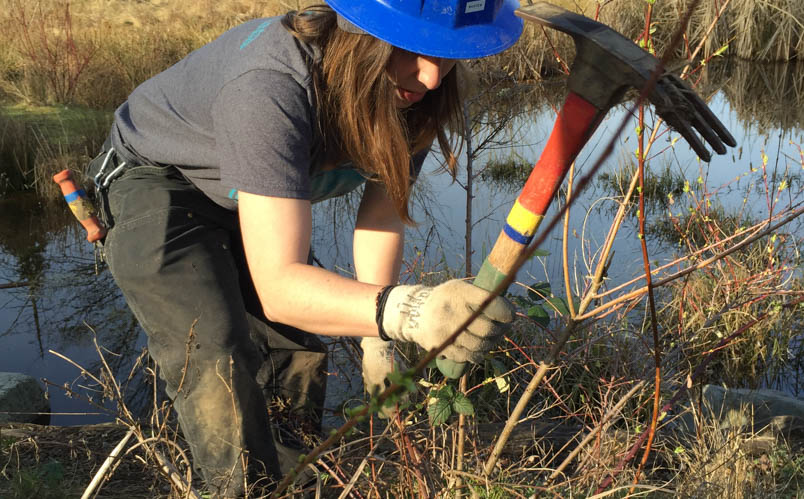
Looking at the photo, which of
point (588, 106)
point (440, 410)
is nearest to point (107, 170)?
point (440, 410)

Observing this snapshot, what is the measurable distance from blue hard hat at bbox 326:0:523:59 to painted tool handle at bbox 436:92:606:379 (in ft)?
1.18

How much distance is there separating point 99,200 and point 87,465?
42.3 inches

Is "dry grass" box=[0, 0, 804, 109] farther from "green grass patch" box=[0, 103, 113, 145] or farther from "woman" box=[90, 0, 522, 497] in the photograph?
"woman" box=[90, 0, 522, 497]

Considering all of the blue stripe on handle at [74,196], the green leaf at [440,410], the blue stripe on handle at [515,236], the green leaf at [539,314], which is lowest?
the green leaf at [440,410]

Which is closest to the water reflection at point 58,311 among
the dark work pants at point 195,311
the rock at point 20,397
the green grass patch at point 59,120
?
the rock at point 20,397

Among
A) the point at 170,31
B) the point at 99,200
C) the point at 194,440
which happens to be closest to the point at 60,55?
the point at 170,31

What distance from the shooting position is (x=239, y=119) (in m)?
1.68

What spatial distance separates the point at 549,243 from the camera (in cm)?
531

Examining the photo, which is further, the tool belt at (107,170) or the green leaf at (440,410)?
the tool belt at (107,170)

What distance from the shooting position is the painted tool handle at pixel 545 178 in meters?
1.43

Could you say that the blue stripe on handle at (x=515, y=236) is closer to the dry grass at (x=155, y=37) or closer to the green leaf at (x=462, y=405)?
the green leaf at (x=462, y=405)

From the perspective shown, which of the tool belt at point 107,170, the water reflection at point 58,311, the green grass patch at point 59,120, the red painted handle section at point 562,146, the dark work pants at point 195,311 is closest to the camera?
the red painted handle section at point 562,146

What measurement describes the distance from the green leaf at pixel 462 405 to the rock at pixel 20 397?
7.92 feet

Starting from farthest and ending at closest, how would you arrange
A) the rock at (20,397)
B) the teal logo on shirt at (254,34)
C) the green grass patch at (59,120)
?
the green grass patch at (59,120)
the rock at (20,397)
the teal logo on shirt at (254,34)
